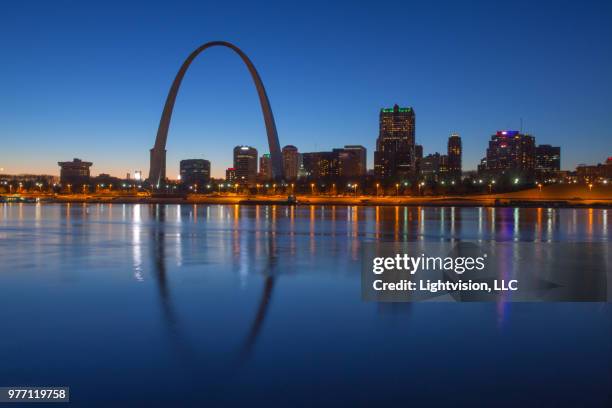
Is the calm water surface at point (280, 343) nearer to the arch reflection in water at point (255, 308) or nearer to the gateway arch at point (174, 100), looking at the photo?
the arch reflection in water at point (255, 308)

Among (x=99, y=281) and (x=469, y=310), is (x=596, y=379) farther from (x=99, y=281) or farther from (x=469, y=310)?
(x=99, y=281)

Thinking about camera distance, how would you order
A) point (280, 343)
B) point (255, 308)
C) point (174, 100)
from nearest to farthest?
point (280, 343) → point (255, 308) → point (174, 100)

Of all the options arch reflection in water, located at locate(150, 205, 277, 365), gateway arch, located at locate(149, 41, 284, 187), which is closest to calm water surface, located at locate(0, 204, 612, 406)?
arch reflection in water, located at locate(150, 205, 277, 365)

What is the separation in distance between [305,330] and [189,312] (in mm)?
1975

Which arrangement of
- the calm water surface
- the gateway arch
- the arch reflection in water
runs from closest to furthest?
1. the calm water surface
2. the arch reflection in water
3. the gateway arch

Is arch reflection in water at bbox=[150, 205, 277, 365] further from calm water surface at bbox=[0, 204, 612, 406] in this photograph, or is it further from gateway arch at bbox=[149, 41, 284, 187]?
gateway arch at bbox=[149, 41, 284, 187]

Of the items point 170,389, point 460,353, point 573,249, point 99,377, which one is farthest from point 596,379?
point 573,249

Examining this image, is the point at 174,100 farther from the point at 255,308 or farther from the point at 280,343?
the point at 280,343

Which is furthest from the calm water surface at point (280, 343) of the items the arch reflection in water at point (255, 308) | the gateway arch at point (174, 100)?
the gateway arch at point (174, 100)

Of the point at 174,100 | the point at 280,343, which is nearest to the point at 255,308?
the point at 280,343

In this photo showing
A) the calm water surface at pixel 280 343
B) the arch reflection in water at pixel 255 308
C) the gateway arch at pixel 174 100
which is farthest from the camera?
the gateway arch at pixel 174 100

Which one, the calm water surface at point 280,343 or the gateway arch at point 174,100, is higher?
the gateway arch at point 174,100

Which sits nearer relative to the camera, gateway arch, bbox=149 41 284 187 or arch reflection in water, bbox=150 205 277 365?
arch reflection in water, bbox=150 205 277 365

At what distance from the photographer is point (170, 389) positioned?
5434 millimetres
